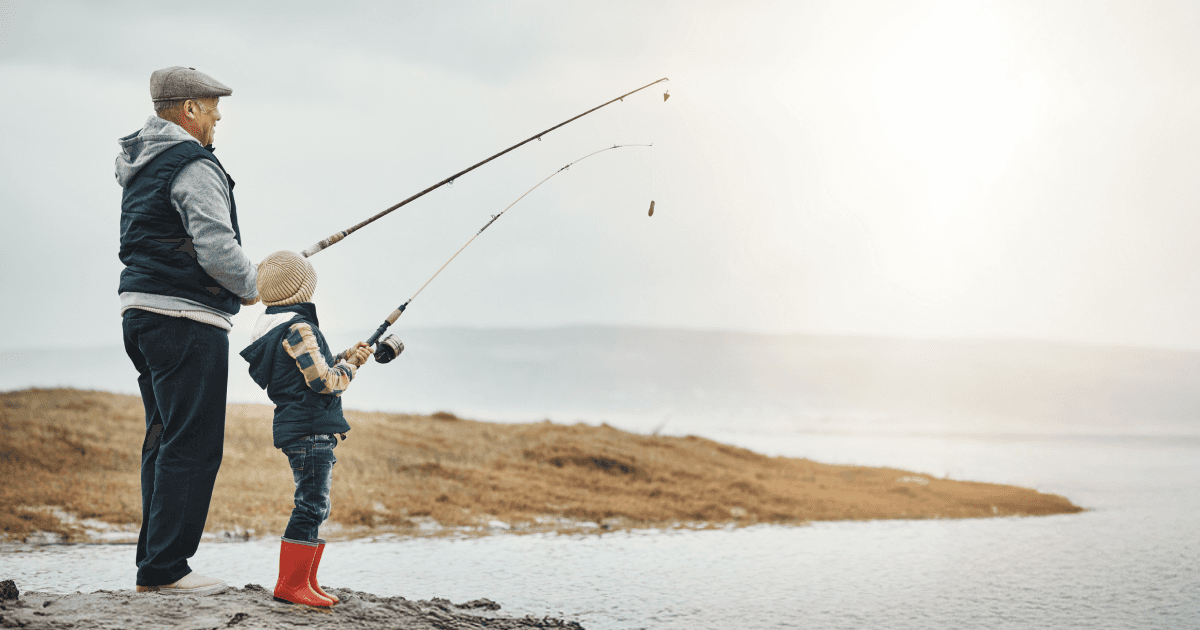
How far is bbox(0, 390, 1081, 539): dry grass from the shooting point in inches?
223

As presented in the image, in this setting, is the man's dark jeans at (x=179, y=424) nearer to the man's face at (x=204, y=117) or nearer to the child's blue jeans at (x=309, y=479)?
the child's blue jeans at (x=309, y=479)

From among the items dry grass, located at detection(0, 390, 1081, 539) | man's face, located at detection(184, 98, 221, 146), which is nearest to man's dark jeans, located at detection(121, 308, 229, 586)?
man's face, located at detection(184, 98, 221, 146)

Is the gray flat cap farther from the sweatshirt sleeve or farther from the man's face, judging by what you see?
the sweatshirt sleeve

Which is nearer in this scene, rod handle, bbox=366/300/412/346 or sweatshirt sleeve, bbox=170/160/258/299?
sweatshirt sleeve, bbox=170/160/258/299

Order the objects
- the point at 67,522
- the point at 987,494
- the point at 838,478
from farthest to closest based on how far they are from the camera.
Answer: the point at 838,478 → the point at 987,494 → the point at 67,522

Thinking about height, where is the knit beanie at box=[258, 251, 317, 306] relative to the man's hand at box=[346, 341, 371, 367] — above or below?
above

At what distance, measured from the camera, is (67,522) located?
5129 millimetres

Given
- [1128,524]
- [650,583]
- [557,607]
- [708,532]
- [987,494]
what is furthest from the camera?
[987,494]

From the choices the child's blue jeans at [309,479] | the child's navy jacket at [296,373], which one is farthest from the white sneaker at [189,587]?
the child's navy jacket at [296,373]

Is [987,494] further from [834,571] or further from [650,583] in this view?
[650,583]

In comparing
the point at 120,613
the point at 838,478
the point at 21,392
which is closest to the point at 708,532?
the point at 838,478

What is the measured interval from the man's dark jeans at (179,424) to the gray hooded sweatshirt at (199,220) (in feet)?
0.15

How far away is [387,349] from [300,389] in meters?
0.36

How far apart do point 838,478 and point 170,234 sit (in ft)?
21.8
